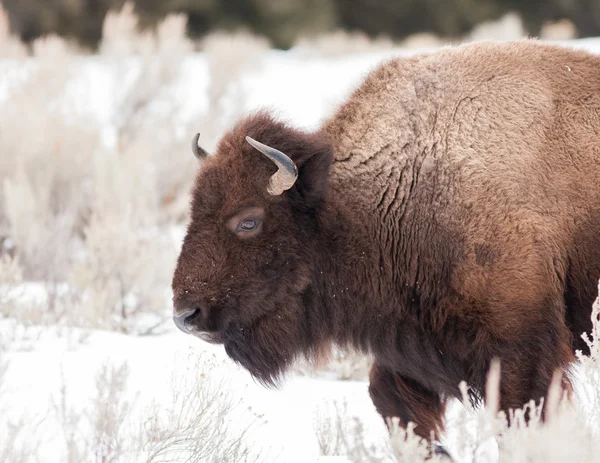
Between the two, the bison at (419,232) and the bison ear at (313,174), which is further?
the bison ear at (313,174)

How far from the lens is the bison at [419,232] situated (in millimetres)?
4059

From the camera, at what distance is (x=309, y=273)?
4.36m

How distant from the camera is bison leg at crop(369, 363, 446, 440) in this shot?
453 centimetres

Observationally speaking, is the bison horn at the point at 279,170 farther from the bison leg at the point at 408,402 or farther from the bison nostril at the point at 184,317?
the bison leg at the point at 408,402

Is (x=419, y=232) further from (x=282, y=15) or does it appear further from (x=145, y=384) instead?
(x=282, y=15)

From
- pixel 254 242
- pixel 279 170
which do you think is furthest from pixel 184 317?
pixel 279 170

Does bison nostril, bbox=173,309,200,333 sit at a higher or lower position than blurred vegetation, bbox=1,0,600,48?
higher

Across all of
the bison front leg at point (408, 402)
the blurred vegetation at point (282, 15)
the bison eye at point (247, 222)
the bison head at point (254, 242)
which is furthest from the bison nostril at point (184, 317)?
the blurred vegetation at point (282, 15)

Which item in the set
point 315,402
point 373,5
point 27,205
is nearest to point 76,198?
point 27,205

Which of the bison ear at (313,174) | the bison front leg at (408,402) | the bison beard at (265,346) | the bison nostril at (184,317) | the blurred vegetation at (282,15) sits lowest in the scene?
the blurred vegetation at (282,15)

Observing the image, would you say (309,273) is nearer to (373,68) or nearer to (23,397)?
(373,68)

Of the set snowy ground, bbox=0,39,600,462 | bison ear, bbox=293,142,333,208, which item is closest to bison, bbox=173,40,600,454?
bison ear, bbox=293,142,333,208

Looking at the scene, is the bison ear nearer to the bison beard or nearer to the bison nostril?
the bison beard

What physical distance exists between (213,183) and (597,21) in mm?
20267
